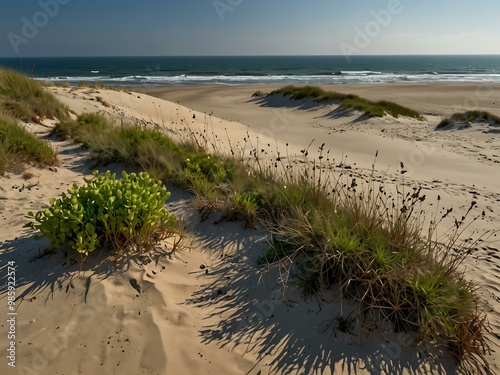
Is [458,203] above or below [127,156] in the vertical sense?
below

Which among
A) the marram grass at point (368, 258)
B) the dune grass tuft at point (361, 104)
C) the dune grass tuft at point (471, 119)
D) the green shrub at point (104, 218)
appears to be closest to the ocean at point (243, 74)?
the dune grass tuft at point (361, 104)

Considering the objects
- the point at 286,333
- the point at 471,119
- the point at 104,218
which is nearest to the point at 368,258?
the point at 286,333

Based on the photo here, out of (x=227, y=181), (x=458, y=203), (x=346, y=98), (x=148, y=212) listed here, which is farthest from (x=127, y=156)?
(x=346, y=98)

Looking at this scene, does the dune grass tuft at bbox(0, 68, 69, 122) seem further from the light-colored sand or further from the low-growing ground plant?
the low-growing ground plant

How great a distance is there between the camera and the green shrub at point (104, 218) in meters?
3.26

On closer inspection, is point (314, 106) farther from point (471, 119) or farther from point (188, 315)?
point (188, 315)

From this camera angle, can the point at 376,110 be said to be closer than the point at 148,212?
No

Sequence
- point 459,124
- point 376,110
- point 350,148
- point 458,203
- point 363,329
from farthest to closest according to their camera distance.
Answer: point 376,110, point 459,124, point 350,148, point 458,203, point 363,329

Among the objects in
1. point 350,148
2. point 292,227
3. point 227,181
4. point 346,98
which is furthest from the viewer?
point 346,98

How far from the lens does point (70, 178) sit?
6020mm

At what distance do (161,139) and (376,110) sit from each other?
1327cm

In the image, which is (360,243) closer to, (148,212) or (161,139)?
(148,212)

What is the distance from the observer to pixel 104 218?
3.31 m

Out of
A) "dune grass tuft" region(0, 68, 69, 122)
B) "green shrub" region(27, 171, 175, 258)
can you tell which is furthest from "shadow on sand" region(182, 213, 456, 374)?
"dune grass tuft" region(0, 68, 69, 122)
